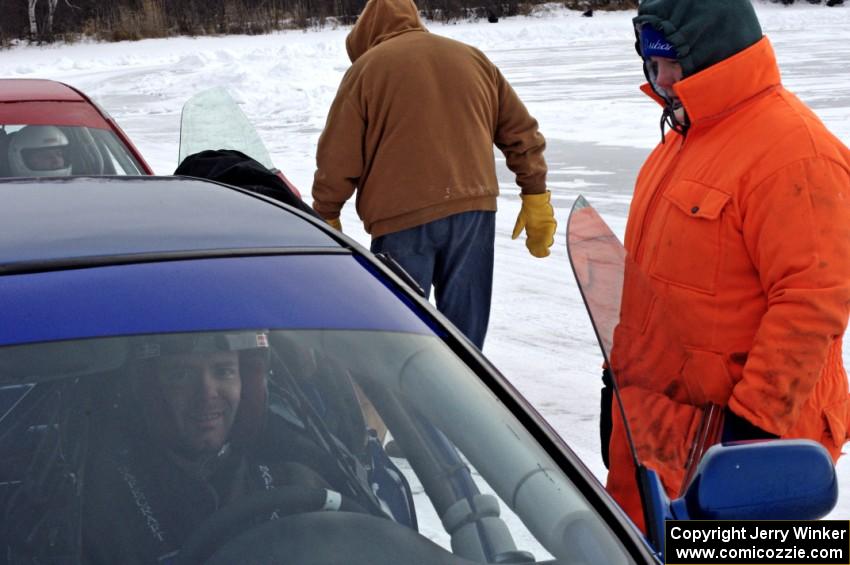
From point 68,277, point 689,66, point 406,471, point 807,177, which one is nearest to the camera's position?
point 68,277

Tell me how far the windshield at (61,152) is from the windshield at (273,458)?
3089mm

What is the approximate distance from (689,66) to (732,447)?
1.06 meters

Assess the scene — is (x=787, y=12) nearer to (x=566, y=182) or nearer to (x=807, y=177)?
(x=566, y=182)

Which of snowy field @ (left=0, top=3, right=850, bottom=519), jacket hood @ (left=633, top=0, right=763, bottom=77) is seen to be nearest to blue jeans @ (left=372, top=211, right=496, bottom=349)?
snowy field @ (left=0, top=3, right=850, bottom=519)

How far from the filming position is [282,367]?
5.80ft

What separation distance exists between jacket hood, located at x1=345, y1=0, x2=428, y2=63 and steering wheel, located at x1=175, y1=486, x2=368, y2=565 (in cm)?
274

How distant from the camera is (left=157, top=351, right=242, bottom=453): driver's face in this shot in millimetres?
1596

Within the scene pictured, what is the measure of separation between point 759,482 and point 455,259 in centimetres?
244

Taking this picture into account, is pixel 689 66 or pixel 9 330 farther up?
pixel 689 66

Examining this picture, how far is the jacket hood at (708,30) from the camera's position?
2.37 m

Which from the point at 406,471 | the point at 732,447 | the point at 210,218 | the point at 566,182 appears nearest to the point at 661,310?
the point at 732,447

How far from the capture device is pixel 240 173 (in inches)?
135

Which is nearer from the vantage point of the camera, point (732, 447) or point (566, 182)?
point (732, 447)

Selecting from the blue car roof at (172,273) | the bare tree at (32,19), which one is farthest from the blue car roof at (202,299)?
the bare tree at (32,19)
